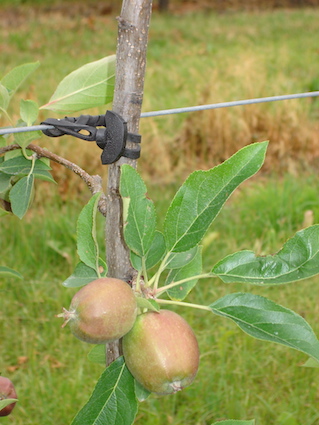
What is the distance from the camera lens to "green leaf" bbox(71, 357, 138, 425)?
572 mm

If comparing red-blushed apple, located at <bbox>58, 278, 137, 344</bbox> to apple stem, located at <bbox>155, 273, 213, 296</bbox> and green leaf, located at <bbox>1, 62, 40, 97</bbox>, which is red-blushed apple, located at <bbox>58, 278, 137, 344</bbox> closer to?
apple stem, located at <bbox>155, 273, 213, 296</bbox>

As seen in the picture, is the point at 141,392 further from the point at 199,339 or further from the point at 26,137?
the point at 199,339

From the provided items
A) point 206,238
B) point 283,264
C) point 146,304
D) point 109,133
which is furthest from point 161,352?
point 206,238

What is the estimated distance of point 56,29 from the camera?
752 cm

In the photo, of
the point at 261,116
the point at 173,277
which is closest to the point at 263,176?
the point at 261,116

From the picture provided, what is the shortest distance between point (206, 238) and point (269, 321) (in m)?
1.75

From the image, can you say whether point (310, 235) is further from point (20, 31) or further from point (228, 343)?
point (20, 31)

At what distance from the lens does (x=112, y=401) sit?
0.59 metres

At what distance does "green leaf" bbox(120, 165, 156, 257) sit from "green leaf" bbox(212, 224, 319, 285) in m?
0.08

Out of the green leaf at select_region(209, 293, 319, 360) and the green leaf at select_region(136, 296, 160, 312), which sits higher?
the green leaf at select_region(136, 296, 160, 312)

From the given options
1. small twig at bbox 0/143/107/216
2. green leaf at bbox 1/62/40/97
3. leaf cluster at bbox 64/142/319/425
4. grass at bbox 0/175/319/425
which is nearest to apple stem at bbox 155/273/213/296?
leaf cluster at bbox 64/142/319/425

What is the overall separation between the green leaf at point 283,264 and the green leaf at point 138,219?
81 millimetres

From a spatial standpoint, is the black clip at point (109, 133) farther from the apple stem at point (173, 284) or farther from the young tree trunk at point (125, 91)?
the apple stem at point (173, 284)

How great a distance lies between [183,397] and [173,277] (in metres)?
1.07
